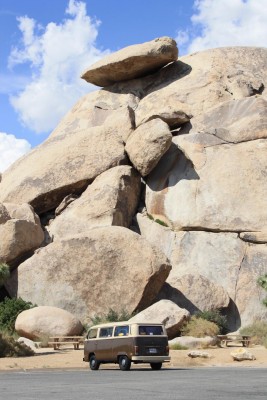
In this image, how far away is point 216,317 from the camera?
40.3 m

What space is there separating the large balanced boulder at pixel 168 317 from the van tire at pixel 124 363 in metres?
10.6

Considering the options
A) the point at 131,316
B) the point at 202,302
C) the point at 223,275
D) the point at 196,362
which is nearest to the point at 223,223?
the point at 223,275

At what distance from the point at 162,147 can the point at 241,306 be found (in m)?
12.5

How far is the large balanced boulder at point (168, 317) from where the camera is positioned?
36.1 meters

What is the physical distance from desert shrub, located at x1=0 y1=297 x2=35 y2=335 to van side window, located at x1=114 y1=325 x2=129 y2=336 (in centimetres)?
1510

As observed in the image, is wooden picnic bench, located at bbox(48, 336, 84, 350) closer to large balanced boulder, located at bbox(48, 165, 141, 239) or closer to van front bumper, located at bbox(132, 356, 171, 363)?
large balanced boulder, located at bbox(48, 165, 141, 239)

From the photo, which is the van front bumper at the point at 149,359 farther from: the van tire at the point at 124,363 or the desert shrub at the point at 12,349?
the desert shrub at the point at 12,349

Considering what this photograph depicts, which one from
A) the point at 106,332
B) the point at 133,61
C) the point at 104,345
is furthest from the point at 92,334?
the point at 133,61

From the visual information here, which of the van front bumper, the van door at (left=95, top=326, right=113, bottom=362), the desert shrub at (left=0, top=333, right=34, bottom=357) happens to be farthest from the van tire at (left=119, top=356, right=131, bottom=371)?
the desert shrub at (left=0, top=333, right=34, bottom=357)

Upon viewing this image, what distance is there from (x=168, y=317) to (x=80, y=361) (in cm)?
767

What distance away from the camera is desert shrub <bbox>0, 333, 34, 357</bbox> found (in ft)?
105

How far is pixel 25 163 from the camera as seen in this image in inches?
2119

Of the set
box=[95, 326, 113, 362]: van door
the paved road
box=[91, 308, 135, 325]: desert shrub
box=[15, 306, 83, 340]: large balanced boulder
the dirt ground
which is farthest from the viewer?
box=[91, 308, 135, 325]: desert shrub

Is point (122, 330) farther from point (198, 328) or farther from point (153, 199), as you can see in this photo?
point (153, 199)
